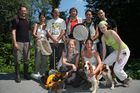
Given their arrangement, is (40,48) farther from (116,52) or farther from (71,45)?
(116,52)

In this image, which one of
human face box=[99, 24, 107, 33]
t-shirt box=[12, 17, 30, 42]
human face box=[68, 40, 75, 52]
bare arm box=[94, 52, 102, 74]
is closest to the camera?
bare arm box=[94, 52, 102, 74]

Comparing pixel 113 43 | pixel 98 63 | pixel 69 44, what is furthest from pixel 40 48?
pixel 113 43

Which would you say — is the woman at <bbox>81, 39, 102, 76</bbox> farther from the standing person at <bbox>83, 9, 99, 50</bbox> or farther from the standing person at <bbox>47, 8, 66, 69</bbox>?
the standing person at <bbox>47, 8, 66, 69</bbox>

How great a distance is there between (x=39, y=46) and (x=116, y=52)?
2.34m

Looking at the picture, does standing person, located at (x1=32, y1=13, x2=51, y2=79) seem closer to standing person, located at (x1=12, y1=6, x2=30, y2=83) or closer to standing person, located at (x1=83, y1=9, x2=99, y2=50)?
standing person, located at (x1=12, y1=6, x2=30, y2=83)

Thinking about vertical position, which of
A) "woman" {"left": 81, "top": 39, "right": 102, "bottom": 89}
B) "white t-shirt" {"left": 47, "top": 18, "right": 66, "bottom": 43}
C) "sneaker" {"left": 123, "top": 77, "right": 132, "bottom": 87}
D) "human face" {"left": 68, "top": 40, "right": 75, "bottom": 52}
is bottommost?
"sneaker" {"left": 123, "top": 77, "right": 132, "bottom": 87}

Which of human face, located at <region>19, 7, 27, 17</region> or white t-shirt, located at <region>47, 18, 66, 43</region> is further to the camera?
white t-shirt, located at <region>47, 18, 66, 43</region>

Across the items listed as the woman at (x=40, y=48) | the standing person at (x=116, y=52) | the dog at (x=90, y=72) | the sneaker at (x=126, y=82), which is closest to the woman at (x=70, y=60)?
the dog at (x=90, y=72)

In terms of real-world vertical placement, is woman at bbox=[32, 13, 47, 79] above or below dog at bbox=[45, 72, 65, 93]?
above

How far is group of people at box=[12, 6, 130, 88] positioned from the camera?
10586 mm

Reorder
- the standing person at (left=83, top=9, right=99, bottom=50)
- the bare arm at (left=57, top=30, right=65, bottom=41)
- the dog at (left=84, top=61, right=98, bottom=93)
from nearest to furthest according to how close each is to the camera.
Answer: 1. the dog at (left=84, top=61, right=98, bottom=93)
2. the standing person at (left=83, top=9, right=99, bottom=50)
3. the bare arm at (left=57, top=30, right=65, bottom=41)

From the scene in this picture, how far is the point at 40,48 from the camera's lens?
11.6 metres

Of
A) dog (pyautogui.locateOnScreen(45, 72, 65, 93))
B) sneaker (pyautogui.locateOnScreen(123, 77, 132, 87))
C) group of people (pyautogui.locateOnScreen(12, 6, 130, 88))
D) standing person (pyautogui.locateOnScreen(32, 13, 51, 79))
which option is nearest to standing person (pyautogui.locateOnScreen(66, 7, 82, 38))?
group of people (pyautogui.locateOnScreen(12, 6, 130, 88))

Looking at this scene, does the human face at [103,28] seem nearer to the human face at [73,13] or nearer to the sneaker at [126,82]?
the human face at [73,13]
